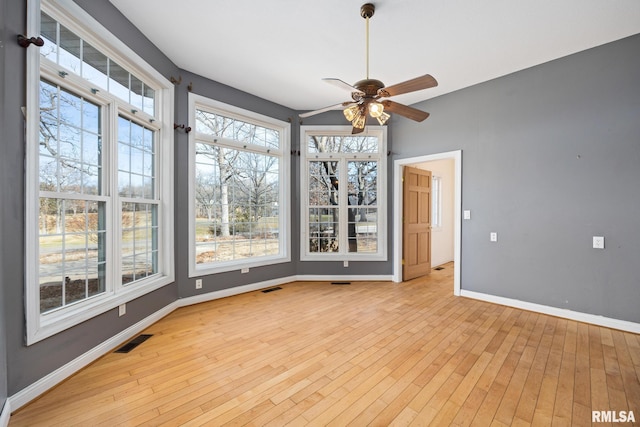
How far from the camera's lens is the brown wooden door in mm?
4691

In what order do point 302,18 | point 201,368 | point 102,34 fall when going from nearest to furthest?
point 201,368, point 102,34, point 302,18

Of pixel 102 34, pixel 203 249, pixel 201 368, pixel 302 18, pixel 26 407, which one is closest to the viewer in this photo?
pixel 26 407

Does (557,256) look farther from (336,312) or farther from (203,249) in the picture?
(203,249)

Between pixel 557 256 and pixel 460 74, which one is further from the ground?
pixel 460 74

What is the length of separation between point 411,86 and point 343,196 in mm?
2745

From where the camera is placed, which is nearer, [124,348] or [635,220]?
[124,348]

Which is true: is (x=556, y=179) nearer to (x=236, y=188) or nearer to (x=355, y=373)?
(x=355, y=373)

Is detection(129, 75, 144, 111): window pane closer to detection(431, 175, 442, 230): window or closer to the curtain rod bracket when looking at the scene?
the curtain rod bracket

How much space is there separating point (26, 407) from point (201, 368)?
3.28 ft

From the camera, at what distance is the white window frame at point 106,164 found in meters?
1.74

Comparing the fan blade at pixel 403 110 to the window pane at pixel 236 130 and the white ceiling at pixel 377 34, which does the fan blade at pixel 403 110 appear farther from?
the window pane at pixel 236 130

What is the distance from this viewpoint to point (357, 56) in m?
3.10

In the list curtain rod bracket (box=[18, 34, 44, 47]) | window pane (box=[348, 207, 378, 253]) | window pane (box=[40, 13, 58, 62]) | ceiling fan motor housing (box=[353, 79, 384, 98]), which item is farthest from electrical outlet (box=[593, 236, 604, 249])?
window pane (box=[40, 13, 58, 62])

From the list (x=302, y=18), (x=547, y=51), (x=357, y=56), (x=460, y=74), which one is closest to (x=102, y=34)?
(x=302, y=18)
